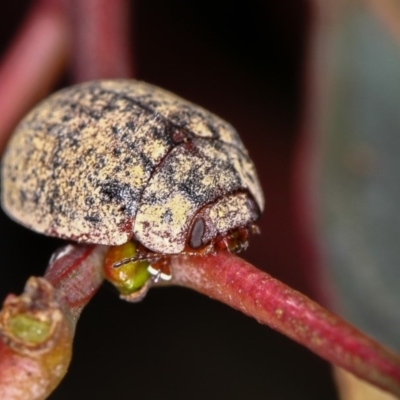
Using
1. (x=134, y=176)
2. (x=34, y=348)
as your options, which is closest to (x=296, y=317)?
(x=34, y=348)

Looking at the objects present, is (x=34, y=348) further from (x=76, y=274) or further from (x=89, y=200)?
(x=89, y=200)

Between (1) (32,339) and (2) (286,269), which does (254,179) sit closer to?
(1) (32,339)

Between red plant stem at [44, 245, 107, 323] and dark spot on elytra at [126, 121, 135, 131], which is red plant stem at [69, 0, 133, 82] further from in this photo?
red plant stem at [44, 245, 107, 323]

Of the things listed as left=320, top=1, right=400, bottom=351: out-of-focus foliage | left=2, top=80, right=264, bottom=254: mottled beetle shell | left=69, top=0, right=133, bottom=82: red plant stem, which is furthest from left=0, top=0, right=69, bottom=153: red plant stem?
left=320, top=1, right=400, bottom=351: out-of-focus foliage

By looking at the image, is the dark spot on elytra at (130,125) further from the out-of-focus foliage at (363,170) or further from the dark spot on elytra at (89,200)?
the out-of-focus foliage at (363,170)

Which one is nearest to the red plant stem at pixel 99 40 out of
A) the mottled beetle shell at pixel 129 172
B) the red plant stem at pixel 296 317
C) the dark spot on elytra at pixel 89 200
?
the mottled beetle shell at pixel 129 172

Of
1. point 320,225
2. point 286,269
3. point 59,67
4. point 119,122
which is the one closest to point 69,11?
point 59,67
